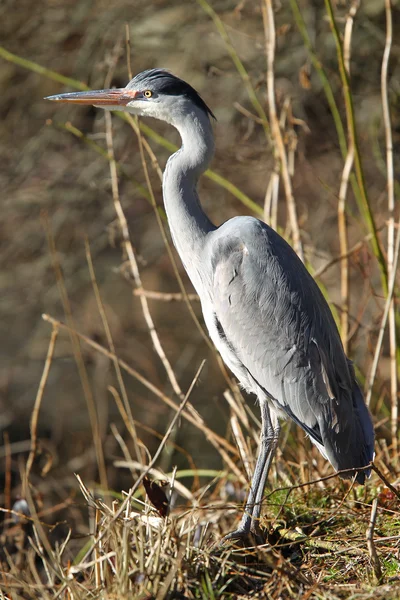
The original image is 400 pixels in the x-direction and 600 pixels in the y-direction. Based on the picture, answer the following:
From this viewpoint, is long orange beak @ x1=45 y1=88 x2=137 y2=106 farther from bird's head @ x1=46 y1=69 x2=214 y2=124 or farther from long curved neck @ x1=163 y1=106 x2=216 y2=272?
long curved neck @ x1=163 y1=106 x2=216 y2=272

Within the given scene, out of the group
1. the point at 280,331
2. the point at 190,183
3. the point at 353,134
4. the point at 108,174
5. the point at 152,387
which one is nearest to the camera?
the point at 280,331

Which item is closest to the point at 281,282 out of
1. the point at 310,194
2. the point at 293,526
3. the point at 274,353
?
the point at 274,353

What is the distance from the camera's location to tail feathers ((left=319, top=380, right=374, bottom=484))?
2848mm

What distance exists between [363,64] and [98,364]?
11.4ft

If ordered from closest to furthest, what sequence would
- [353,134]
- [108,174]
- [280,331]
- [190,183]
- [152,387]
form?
[280,331], [190,183], [353,134], [152,387], [108,174]

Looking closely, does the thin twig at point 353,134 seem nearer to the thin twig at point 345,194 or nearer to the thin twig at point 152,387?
the thin twig at point 345,194

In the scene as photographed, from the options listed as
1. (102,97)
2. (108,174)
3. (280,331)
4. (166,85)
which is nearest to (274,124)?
(166,85)

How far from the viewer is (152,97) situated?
10.2 ft

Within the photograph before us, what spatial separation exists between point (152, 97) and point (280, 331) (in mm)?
1115

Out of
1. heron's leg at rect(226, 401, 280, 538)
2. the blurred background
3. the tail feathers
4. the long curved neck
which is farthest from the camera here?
the blurred background

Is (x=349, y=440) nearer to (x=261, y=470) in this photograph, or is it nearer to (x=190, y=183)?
(x=261, y=470)

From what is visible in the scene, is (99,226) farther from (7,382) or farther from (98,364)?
(7,382)

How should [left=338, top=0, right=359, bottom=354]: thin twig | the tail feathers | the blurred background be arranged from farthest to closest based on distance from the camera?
the blurred background < [left=338, top=0, right=359, bottom=354]: thin twig < the tail feathers

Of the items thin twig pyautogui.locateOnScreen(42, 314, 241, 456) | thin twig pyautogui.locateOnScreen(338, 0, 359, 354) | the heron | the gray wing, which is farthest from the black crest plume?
thin twig pyautogui.locateOnScreen(42, 314, 241, 456)
